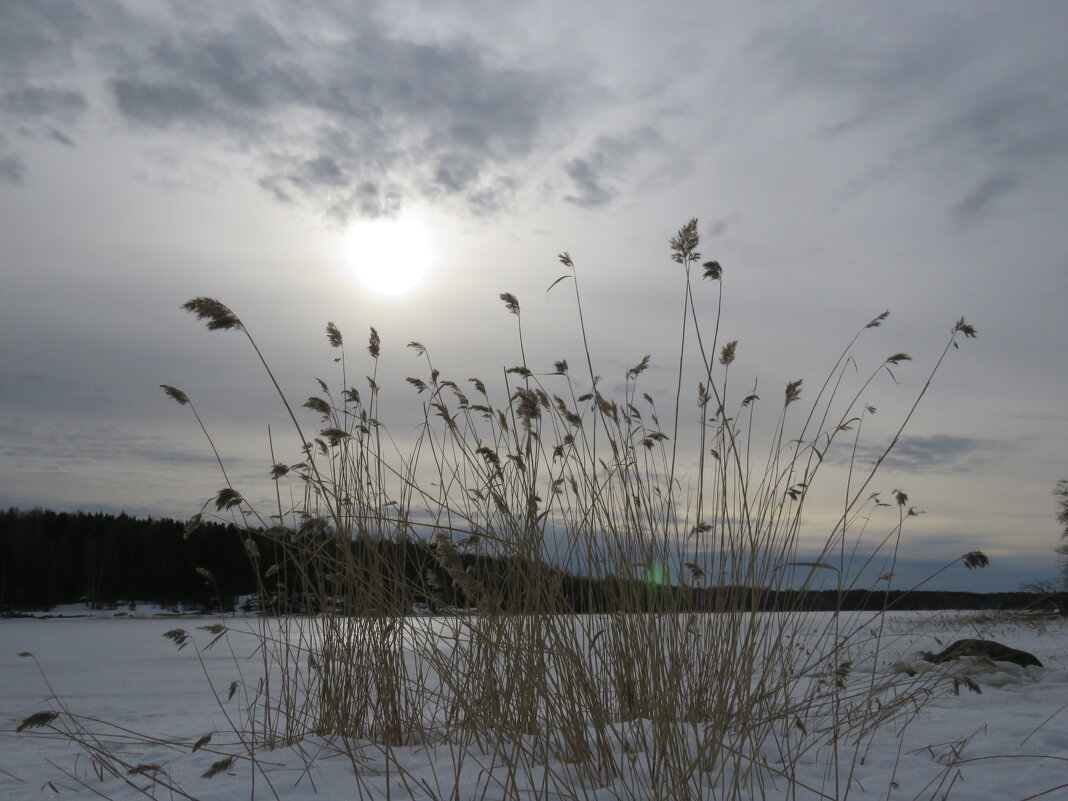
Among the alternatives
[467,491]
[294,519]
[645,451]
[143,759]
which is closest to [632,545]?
[645,451]

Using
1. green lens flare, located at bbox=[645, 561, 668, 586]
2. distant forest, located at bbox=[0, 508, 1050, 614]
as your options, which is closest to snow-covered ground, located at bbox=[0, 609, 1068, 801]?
green lens flare, located at bbox=[645, 561, 668, 586]

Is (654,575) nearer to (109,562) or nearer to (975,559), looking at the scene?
(975,559)

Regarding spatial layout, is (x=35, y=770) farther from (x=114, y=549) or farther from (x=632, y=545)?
(x=114, y=549)

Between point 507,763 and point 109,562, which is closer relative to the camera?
point 507,763

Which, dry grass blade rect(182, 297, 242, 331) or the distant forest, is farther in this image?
the distant forest

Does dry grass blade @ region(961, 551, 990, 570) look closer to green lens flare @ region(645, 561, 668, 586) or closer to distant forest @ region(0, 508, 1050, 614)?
green lens flare @ region(645, 561, 668, 586)

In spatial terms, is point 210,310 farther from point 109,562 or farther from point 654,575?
point 109,562

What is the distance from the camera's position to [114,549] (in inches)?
1438

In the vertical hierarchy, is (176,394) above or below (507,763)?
above

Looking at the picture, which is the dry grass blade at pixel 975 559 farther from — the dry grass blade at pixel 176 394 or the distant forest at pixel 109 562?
the distant forest at pixel 109 562

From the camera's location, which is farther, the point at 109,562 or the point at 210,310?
the point at 109,562

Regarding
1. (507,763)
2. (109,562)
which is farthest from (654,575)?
(109,562)

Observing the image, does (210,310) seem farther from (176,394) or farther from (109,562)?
(109,562)

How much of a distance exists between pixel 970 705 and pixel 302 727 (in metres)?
3.38
